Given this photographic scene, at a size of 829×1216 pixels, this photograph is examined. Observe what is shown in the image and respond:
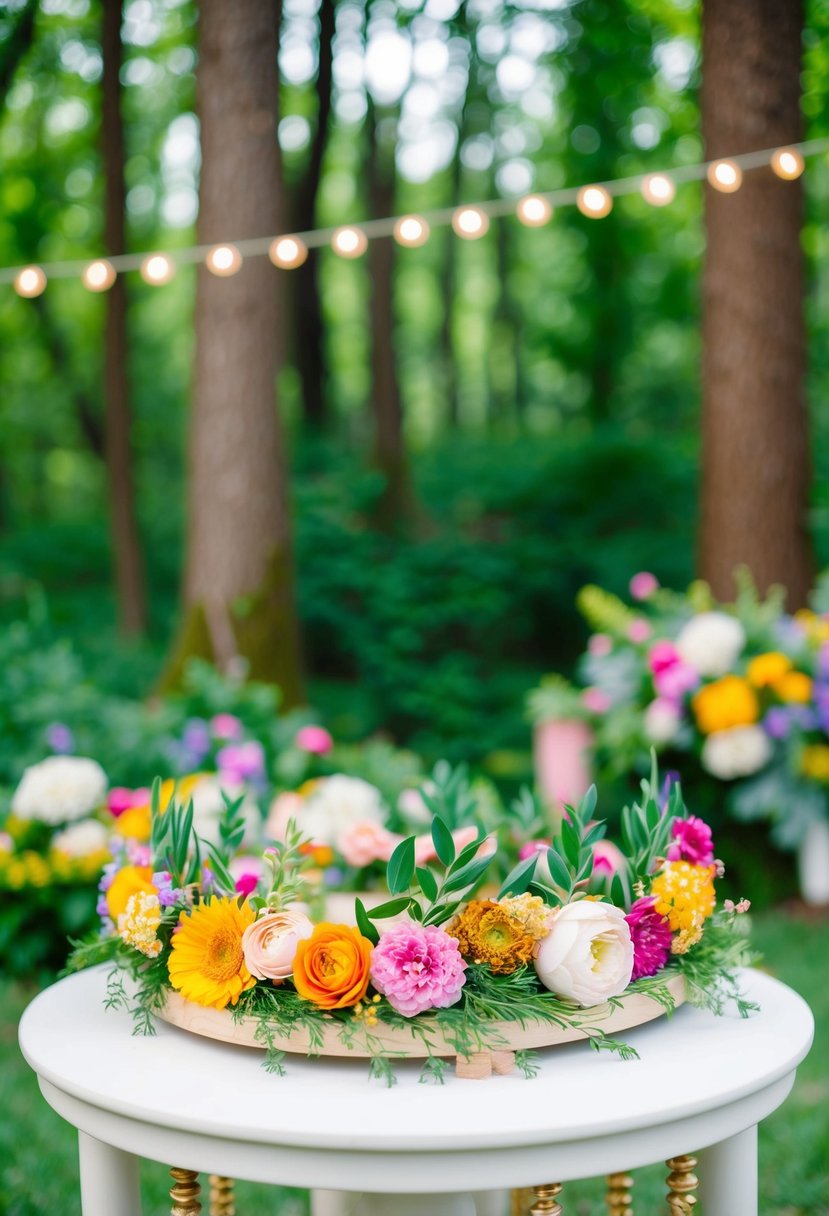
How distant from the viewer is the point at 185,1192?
5.17 feet

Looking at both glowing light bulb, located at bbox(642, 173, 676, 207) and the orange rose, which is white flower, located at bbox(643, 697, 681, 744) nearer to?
glowing light bulb, located at bbox(642, 173, 676, 207)

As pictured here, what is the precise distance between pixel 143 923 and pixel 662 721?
347cm

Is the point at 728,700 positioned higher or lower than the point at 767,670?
lower

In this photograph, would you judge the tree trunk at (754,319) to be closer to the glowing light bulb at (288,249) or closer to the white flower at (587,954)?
the glowing light bulb at (288,249)

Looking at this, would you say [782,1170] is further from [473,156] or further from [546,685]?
[473,156]

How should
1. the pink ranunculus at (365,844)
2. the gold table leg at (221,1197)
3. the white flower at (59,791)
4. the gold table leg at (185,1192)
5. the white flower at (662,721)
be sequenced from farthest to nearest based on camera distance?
the white flower at (662,721) → the white flower at (59,791) → the pink ranunculus at (365,844) → the gold table leg at (221,1197) → the gold table leg at (185,1192)

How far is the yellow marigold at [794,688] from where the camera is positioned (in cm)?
466

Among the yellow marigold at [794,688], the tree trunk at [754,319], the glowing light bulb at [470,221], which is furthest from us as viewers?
the tree trunk at [754,319]

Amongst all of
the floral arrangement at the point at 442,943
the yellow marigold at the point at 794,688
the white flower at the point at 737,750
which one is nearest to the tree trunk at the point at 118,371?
the white flower at the point at 737,750

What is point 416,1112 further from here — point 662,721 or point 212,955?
point 662,721

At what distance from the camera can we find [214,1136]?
1.34 meters

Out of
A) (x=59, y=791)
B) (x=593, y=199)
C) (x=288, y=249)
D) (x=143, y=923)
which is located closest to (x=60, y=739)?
(x=59, y=791)

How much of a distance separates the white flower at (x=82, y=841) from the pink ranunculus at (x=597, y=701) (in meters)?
2.21

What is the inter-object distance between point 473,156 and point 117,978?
512 inches
